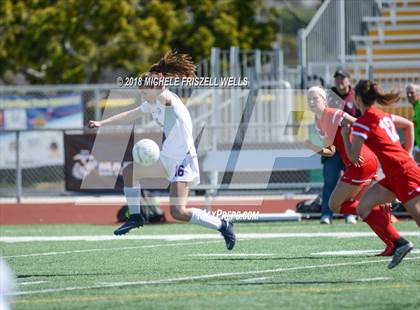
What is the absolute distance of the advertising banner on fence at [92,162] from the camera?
21.3 m

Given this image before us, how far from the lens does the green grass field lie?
802 cm

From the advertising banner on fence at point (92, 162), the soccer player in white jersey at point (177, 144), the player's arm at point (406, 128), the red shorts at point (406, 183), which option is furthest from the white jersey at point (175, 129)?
the advertising banner on fence at point (92, 162)

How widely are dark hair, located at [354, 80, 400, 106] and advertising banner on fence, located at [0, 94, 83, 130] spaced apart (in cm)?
1997

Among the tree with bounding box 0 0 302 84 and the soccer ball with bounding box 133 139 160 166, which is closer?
the soccer ball with bounding box 133 139 160 166

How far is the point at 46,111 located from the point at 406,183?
20.9 metres

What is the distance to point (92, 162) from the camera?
2169cm

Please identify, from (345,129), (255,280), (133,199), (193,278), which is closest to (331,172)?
(345,129)

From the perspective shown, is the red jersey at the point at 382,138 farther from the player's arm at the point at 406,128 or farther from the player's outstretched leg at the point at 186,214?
the player's outstretched leg at the point at 186,214

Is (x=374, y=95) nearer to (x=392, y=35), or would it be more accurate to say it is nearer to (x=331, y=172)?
(x=331, y=172)

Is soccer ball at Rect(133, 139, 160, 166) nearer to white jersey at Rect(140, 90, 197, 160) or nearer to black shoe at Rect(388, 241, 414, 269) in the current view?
white jersey at Rect(140, 90, 197, 160)

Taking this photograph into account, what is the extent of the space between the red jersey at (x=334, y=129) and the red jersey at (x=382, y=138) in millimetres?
1839

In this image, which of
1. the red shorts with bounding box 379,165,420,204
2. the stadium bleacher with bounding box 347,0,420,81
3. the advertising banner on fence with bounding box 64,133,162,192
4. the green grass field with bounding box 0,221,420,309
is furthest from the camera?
the stadium bleacher with bounding box 347,0,420,81

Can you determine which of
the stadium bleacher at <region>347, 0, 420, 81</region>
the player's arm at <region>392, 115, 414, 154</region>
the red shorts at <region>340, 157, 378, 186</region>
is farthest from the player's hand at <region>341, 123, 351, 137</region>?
the stadium bleacher at <region>347, 0, 420, 81</region>

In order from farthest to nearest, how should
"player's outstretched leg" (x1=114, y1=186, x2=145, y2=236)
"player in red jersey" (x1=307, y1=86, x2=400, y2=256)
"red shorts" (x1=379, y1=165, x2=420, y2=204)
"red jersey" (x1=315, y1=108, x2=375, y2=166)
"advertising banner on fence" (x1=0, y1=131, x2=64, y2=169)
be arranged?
"advertising banner on fence" (x1=0, y1=131, x2=64, y2=169)
"red jersey" (x1=315, y1=108, x2=375, y2=166)
"player in red jersey" (x1=307, y1=86, x2=400, y2=256)
"player's outstretched leg" (x1=114, y1=186, x2=145, y2=236)
"red shorts" (x1=379, y1=165, x2=420, y2=204)
